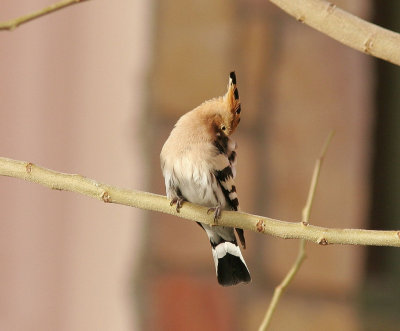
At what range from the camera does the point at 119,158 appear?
1.74 m

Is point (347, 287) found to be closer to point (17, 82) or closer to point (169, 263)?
point (169, 263)

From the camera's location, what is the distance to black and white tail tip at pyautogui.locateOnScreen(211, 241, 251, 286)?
1054mm

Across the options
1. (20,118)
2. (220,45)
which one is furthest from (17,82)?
(220,45)

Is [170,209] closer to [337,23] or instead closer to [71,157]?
[337,23]

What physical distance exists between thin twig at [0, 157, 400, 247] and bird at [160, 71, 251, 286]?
19cm

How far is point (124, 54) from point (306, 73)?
1.23ft

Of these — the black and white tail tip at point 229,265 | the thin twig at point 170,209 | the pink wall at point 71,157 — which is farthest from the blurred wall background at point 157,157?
the thin twig at point 170,209

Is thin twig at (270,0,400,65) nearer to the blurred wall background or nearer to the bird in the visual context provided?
the bird

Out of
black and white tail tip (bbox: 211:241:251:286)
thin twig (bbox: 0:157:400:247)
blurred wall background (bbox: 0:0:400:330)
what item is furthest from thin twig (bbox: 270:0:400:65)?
blurred wall background (bbox: 0:0:400:330)

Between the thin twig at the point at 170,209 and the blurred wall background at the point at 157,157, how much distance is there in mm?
973

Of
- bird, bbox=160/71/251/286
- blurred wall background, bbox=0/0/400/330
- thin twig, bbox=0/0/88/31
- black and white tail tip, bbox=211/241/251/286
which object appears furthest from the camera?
blurred wall background, bbox=0/0/400/330

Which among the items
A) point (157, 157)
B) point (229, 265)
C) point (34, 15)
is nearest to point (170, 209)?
point (34, 15)

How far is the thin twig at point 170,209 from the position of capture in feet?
2.23

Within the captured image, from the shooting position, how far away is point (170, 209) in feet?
2.40
